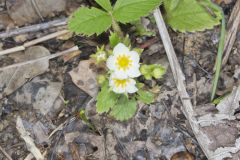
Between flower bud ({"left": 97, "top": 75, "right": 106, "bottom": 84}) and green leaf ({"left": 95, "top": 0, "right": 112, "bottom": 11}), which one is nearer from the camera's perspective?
green leaf ({"left": 95, "top": 0, "right": 112, "bottom": 11})

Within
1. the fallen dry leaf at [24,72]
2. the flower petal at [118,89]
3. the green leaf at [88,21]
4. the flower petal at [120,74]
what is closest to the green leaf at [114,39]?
the green leaf at [88,21]

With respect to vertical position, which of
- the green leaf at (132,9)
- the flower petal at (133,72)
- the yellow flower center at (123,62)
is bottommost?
the flower petal at (133,72)

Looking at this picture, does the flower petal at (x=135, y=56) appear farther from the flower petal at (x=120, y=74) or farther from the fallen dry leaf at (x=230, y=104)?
the fallen dry leaf at (x=230, y=104)

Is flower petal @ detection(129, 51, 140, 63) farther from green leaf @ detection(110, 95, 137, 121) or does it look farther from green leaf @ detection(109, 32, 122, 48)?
green leaf @ detection(110, 95, 137, 121)

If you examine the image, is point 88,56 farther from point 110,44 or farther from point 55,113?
point 55,113

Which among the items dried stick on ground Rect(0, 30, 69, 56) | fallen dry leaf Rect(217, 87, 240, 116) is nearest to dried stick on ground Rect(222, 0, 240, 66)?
fallen dry leaf Rect(217, 87, 240, 116)

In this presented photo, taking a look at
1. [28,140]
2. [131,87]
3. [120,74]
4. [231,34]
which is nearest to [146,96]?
[131,87]
